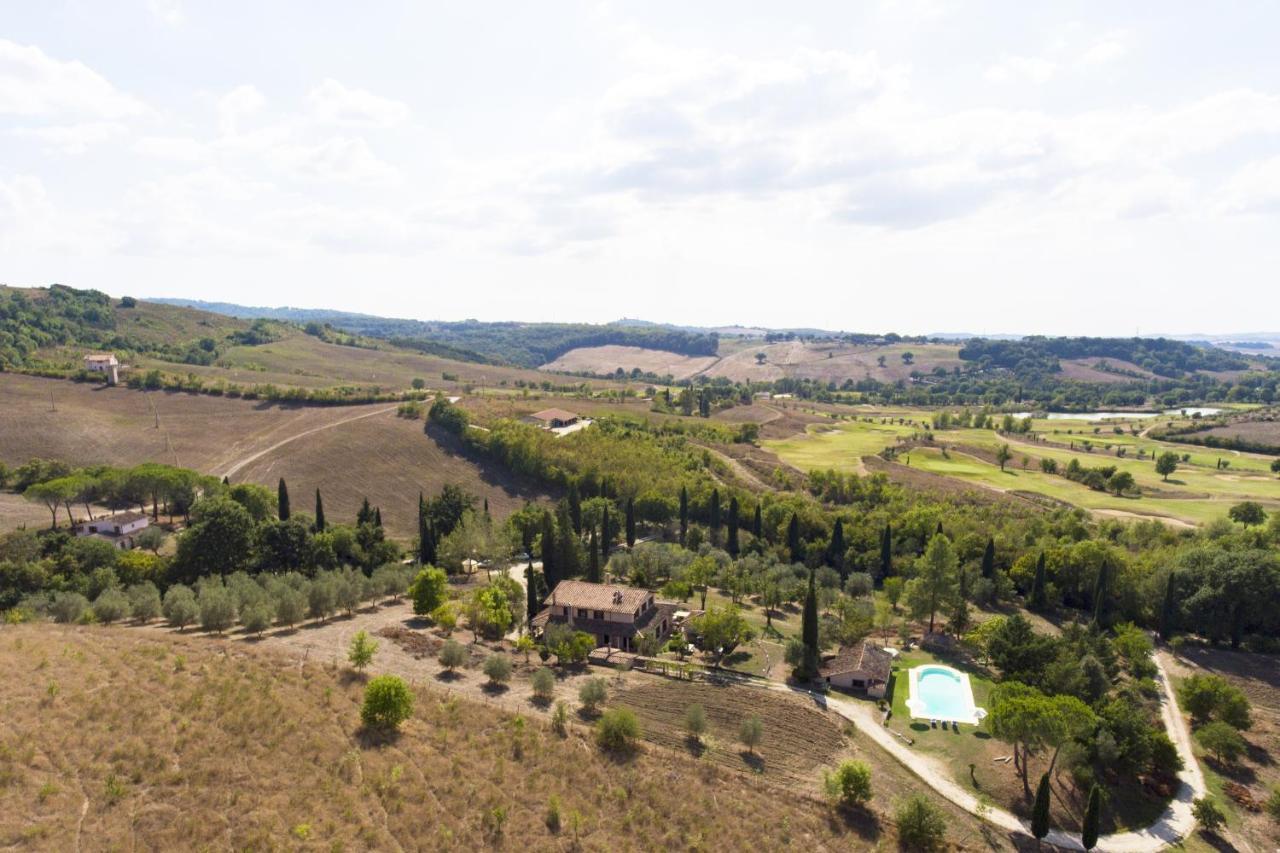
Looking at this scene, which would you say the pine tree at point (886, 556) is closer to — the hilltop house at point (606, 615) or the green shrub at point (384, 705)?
the hilltop house at point (606, 615)

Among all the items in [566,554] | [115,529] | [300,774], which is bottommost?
[566,554]

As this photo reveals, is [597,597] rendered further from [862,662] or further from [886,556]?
[886,556]

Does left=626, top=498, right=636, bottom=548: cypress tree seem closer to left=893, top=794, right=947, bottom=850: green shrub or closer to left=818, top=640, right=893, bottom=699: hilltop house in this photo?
left=818, top=640, right=893, bottom=699: hilltop house

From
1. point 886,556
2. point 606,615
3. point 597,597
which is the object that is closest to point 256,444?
point 597,597

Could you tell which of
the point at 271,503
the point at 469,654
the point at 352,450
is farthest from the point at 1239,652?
the point at 352,450

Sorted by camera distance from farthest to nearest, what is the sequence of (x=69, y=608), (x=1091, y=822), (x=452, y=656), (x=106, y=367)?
(x=106, y=367) → (x=69, y=608) → (x=452, y=656) → (x=1091, y=822)

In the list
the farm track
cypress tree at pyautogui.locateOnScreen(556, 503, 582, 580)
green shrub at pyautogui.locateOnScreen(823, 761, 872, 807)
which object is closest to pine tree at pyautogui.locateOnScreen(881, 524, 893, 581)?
cypress tree at pyautogui.locateOnScreen(556, 503, 582, 580)
